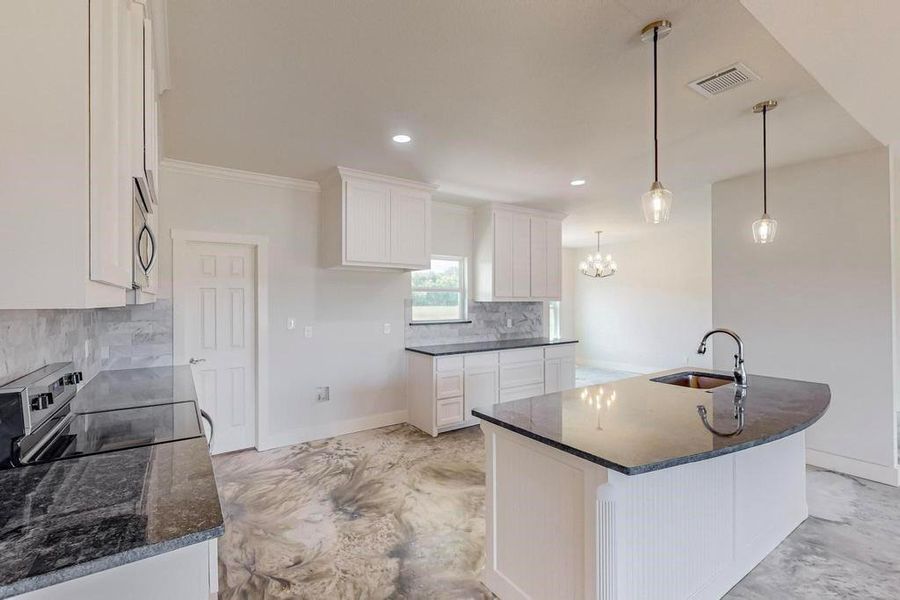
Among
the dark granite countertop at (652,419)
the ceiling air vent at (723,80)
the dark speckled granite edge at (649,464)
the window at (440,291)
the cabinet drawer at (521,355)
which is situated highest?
the ceiling air vent at (723,80)

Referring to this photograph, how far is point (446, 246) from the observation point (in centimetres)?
514

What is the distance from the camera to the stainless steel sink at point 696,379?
9.30 ft

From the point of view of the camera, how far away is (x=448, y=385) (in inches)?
173

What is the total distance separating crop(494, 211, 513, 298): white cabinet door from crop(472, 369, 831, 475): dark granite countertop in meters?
2.65

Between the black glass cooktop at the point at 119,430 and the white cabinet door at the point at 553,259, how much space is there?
4.49 meters

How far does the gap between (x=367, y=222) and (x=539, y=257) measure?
253 cm

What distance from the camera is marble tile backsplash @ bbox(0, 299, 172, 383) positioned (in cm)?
152

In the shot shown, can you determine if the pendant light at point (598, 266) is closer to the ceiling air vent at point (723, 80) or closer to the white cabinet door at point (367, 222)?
the white cabinet door at point (367, 222)

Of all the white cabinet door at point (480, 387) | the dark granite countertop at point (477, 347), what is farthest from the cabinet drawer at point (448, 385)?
the dark granite countertop at point (477, 347)

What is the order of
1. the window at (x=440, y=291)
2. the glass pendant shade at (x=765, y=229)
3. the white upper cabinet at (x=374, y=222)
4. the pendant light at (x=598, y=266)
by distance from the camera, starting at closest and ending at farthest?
the glass pendant shade at (x=765, y=229) → the white upper cabinet at (x=374, y=222) → the window at (x=440, y=291) → the pendant light at (x=598, y=266)

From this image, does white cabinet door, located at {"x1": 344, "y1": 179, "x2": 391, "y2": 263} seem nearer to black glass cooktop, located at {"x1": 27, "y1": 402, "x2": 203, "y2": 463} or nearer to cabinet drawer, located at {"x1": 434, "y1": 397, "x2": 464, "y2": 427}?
cabinet drawer, located at {"x1": 434, "y1": 397, "x2": 464, "y2": 427}

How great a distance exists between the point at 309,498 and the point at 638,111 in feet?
10.9

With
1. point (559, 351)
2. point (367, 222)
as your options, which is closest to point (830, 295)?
point (559, 351)

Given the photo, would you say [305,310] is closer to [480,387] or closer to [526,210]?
[480,387]
